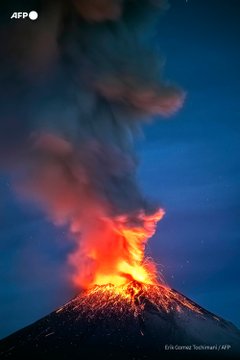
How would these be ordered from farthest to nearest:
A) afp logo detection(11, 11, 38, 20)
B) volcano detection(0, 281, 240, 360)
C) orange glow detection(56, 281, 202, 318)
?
1. orange glow detection(56, 281, 202, 318)
2. volcano detection(0, 281, 240, 360)
3. afp logo detection(11, 11, 38, 20)

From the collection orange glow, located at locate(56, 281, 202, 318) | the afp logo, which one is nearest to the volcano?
orange glow, located at locate(56, 281, 202, 318)

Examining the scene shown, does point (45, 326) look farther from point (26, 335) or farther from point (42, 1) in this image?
point (42, 1)

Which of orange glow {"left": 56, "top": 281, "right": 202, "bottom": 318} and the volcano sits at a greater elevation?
orange glow {"left": 56, "top": 281, "right": 202, "bottom": 318}

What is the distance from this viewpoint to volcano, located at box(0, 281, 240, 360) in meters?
17.9

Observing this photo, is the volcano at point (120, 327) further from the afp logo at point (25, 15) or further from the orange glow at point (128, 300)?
the afp logo at point (25, 15)

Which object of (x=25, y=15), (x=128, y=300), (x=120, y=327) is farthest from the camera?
(x=128, y=300)

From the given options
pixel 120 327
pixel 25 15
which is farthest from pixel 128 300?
pixel 25 15

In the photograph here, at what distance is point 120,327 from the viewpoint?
21406 millimetres

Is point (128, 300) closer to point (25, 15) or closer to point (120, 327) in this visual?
point (120, 327)

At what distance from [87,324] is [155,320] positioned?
9.65 ft

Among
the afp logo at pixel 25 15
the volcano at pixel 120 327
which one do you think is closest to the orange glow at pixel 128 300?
the volcano at pixel 120 327

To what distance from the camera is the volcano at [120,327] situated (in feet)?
58.9

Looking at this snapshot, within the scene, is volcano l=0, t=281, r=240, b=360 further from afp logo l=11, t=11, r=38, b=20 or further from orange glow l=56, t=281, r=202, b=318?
afp logo l=11, t=11, r=38, b=20

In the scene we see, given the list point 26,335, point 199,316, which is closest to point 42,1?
point 26,335
